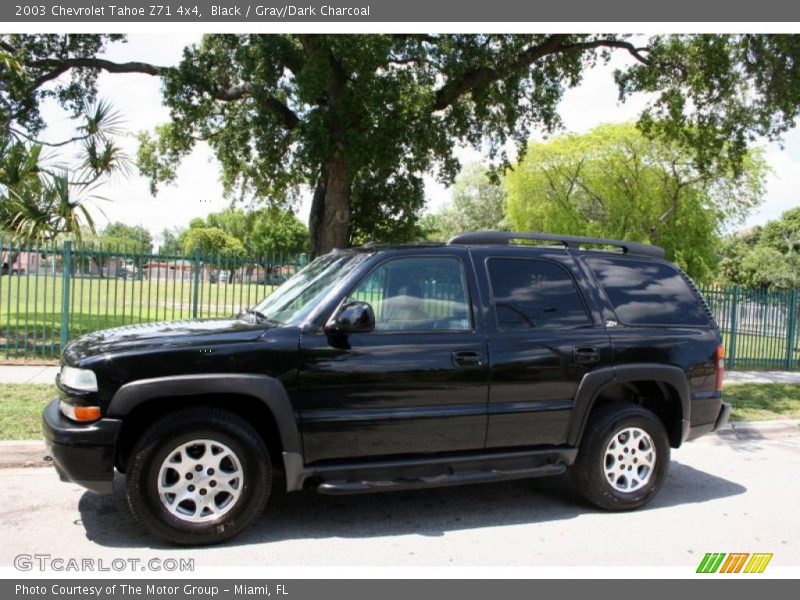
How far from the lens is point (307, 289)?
16.4 feet

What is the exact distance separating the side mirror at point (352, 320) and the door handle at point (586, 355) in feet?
5.27

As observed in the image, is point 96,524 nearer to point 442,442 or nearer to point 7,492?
point 7,492

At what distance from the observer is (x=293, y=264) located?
12.0 m

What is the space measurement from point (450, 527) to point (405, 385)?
112 cm

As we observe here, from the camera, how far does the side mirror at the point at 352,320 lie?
14.2 feet

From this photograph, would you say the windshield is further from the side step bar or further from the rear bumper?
the rear bumper

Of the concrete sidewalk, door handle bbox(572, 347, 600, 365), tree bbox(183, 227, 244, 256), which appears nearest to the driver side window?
door handle bbox(572, 347, 600, 365)

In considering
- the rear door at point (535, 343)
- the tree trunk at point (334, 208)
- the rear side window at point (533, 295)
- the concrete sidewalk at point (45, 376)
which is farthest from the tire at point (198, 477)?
the tree trunk at point (334, 208)

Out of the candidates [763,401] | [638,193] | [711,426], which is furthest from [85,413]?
[638,193]

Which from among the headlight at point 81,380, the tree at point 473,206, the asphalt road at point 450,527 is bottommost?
the asphalt road at point 450,527

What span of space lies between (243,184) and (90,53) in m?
6.40

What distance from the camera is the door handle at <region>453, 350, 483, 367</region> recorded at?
4707 mm

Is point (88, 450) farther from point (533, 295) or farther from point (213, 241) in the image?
point (213, 241)

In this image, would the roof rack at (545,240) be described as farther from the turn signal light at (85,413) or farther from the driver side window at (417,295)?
the turn signal light at (85,413)
